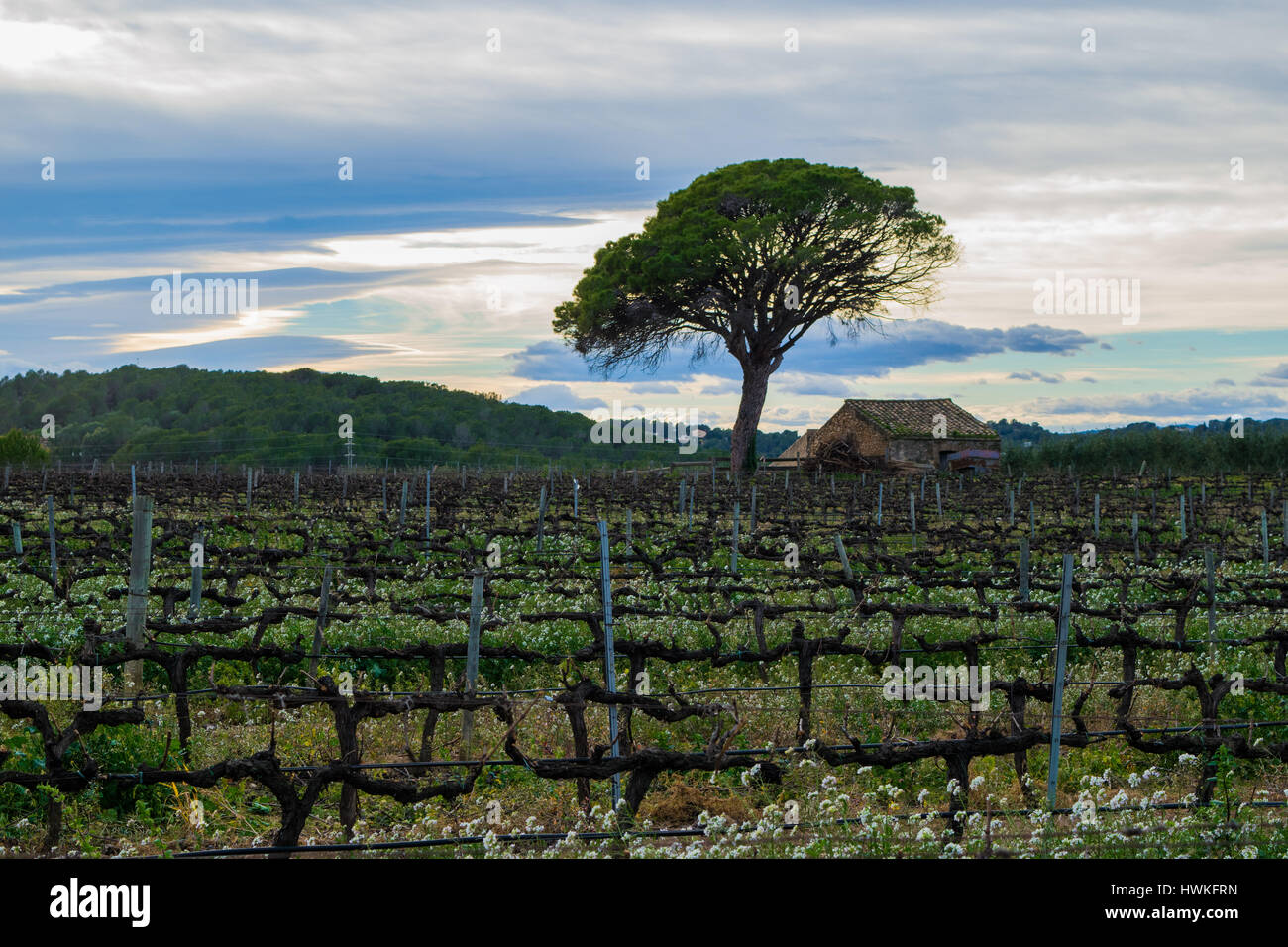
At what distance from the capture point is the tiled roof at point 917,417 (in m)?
59.1

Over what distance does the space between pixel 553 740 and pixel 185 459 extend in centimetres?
8667

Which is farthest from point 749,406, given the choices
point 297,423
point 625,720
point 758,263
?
Result: point 297,423

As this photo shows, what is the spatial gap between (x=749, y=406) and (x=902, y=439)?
10.6 metres

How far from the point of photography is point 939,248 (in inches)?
2055

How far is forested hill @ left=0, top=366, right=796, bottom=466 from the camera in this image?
290 feet

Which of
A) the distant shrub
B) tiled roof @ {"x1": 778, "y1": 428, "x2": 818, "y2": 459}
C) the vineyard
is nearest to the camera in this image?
the vineyard

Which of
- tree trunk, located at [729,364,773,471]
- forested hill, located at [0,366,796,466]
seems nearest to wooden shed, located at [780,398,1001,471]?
tree trunk, located at [729,364,773,471]

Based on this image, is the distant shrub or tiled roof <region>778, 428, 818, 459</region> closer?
tiled roof <region>778, 428, 818, 459</region>

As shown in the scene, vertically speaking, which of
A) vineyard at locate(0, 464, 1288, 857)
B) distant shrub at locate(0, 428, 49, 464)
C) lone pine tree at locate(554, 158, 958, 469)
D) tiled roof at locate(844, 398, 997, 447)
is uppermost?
lone pine tree at locate(554, 158, 958, 469)

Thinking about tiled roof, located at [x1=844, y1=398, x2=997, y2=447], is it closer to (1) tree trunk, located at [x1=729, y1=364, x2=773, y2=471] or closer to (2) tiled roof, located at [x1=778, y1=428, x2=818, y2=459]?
(2) tiled roof, located at [x1=778, y1=428, x2=818, y2=459]

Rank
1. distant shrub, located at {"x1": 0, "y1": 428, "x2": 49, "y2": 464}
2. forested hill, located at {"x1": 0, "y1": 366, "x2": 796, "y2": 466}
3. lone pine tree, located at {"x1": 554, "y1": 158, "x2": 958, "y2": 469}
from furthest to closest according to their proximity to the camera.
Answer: forested hill, located at {"x1": 0, "y1": 366, "x2": 796, "y2": 466}
distant shrub, located at {"x1": 0, "y1": 428, "x2": 49, "y2": 464}
lone pine tree, located at {"x1": 554, "y1": 158, "x2": 958, "y2": 469}

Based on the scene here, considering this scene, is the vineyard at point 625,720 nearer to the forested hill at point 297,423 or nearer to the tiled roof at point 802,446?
the tiled roof at point 802,446
